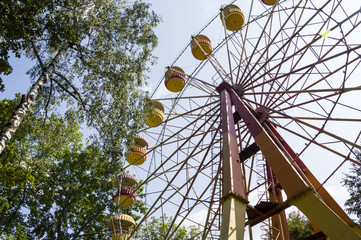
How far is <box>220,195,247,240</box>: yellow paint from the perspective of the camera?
527 cm

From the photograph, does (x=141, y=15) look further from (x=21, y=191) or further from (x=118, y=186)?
(x=21, y=191)

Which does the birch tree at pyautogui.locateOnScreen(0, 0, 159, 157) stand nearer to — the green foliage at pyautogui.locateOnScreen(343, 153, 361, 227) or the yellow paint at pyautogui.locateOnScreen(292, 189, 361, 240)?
the yellow paint at pyautogui.locateOnScreen(292, 189, 361, 240)

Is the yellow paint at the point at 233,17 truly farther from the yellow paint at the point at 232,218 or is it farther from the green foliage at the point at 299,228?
the green foliage at the point at 299,228

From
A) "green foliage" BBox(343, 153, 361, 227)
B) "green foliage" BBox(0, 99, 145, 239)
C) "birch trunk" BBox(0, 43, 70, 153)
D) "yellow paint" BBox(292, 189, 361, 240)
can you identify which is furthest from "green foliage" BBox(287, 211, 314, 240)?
"birch trunk" BBox(0, 43, 70, 153)

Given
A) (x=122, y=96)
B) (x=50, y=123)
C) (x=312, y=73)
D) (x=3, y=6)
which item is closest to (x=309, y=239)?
(x=312, y=73)

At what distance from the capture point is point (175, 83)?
14.8m

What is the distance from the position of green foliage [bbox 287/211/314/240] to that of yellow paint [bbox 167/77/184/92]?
44.5ft

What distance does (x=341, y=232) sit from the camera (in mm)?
5582

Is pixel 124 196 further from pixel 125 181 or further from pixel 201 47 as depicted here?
pixel 201 47

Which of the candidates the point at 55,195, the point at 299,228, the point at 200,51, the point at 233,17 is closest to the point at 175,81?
the point at 200,51

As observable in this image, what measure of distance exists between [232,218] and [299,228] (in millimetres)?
17597

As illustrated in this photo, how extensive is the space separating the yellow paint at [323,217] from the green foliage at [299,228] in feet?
51.1

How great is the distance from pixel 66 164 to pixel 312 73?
1359cm

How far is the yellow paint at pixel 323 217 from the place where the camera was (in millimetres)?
5563
